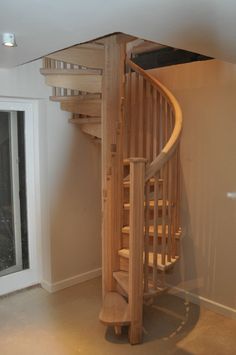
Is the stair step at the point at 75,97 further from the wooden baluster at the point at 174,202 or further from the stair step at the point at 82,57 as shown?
the wooden baluster at the point at 174,202

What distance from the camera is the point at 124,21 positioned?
182 cm

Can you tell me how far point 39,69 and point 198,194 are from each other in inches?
78.5

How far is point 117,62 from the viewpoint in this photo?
2.93m

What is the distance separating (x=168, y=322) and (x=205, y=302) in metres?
0.48

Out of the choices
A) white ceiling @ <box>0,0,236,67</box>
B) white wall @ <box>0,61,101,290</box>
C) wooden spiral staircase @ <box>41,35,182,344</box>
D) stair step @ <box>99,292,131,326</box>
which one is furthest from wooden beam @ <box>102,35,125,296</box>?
white wall @ <box>0,61,101,290</box>

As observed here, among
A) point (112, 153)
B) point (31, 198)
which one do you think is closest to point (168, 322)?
point (112, 153)

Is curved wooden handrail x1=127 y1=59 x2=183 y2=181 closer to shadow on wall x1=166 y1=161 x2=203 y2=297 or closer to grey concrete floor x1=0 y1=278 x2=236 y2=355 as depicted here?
shadow on wall x1=166 y1=161 x2=203 y2=297

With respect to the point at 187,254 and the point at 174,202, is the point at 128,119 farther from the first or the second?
the point at 187,254

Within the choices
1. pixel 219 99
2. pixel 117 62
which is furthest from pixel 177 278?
pixel 117 62

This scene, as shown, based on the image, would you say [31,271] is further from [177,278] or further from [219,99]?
[219,99]

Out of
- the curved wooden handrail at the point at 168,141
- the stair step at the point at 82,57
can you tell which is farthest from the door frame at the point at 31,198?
the curved wooden handrail at the point at 168,141

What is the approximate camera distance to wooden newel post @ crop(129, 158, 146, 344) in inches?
104

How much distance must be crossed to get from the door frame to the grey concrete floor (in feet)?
0.46

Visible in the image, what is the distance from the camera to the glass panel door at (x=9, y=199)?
3.53 m
